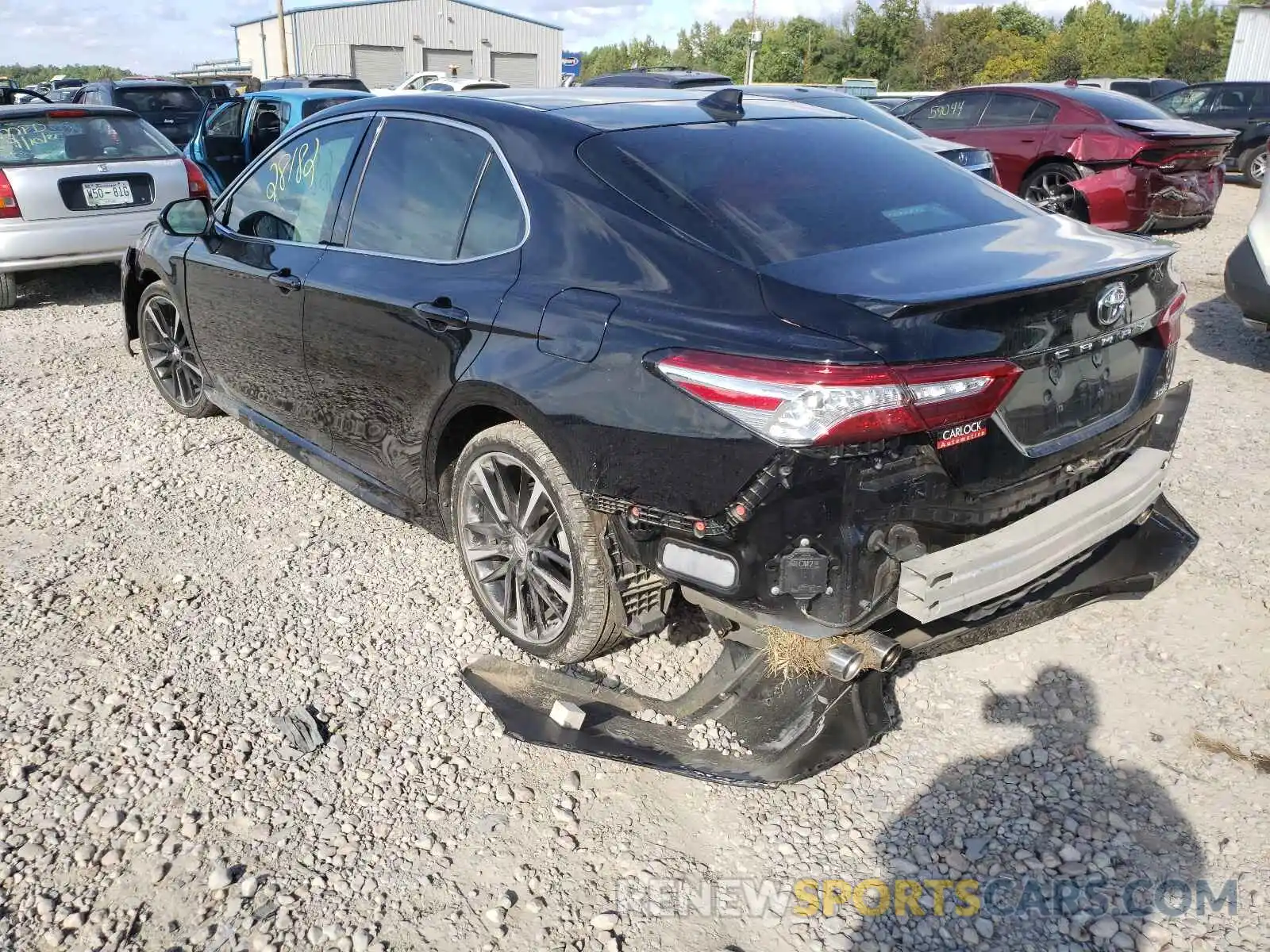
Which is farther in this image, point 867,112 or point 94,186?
point 867,112

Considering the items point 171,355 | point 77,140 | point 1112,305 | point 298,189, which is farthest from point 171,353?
point 1112,305

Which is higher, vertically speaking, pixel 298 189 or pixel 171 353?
pixel 298 189

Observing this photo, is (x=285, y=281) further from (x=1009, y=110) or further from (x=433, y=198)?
(x=1009, y=110)

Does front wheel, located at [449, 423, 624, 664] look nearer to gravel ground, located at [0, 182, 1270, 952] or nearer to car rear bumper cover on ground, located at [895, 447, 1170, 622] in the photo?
gravel ground, located at [0, 182, 1270, 952]

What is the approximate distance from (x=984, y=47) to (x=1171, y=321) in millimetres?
56375

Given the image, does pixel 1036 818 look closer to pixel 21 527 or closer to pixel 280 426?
pixel 280 426

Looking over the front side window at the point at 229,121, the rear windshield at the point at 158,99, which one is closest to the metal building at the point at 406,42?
the rear windshield at the point at 158,99

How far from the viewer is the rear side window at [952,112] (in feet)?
38.1

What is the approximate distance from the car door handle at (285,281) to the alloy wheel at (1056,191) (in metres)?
7.96

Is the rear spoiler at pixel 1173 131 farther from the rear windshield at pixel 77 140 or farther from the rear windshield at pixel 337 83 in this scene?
the rear windshield at pixel 337 83

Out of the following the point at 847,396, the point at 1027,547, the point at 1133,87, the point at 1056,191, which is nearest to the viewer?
the point at 847,396

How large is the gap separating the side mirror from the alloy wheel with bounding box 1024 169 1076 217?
7.80 metres

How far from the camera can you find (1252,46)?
31.8 metres

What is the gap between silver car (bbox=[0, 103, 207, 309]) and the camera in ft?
25.6
